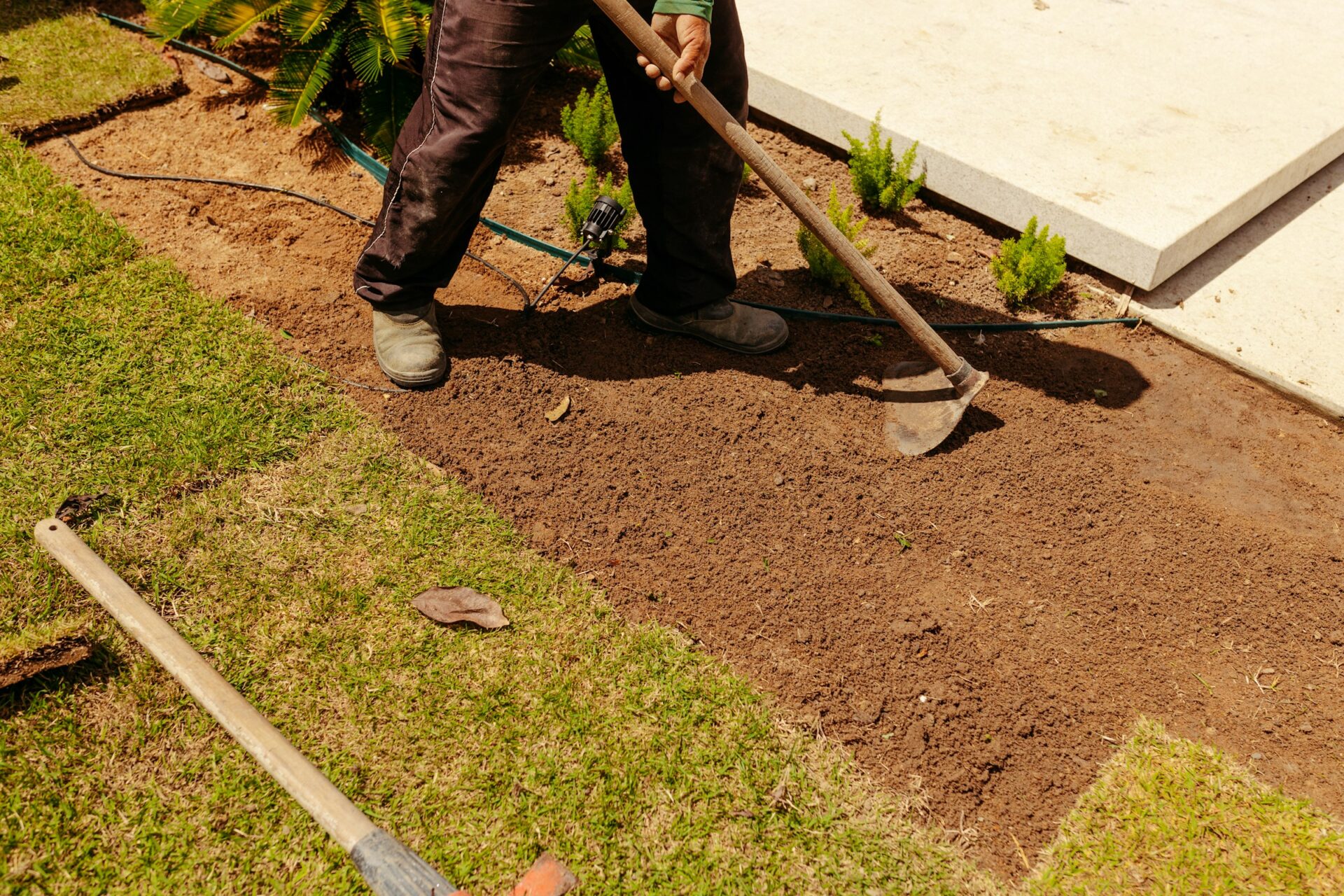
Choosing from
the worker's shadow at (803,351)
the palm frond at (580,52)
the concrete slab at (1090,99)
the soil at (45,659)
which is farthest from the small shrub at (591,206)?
the soil at (45,659)

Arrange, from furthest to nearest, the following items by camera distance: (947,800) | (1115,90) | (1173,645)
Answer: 1. (1115,90)
2. (1173,645)
3. (947,800)

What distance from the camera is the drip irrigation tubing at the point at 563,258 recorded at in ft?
11.5

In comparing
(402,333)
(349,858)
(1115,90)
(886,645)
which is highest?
(1115,90)

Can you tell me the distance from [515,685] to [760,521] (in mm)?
896

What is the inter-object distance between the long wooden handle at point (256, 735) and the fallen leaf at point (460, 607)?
0.54 meters

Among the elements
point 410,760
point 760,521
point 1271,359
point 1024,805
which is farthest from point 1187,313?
point 410,760

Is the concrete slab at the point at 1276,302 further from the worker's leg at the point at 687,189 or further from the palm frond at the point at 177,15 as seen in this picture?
the palm frond at the point at 177,15

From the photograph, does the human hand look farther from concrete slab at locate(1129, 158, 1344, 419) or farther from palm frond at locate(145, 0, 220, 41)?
palm frond at locate(145, 0, 220, 41)

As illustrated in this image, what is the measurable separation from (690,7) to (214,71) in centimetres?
343

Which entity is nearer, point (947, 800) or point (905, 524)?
point (947, 800)

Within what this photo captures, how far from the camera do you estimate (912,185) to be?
150 inches

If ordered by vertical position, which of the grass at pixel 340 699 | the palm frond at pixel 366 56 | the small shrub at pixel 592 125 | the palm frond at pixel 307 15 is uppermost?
the palm frond at pixel 307 15

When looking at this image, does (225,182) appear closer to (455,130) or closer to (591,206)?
(591,206)

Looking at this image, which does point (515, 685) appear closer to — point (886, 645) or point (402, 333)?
point (886, 645)
